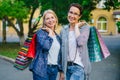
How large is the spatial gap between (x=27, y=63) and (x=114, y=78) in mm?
7028

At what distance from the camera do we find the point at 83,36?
591cm

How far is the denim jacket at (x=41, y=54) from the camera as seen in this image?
5922 mm

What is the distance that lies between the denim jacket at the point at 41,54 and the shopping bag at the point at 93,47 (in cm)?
47

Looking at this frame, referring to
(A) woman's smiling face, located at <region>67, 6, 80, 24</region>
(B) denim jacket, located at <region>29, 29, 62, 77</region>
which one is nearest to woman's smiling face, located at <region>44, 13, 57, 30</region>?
(B) denim jacket, located at <region>29, 29, 62, 77</region>

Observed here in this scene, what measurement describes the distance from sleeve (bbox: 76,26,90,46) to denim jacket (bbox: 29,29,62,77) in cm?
35

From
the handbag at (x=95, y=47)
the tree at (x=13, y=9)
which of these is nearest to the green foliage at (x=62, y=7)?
the tree at (x=13, y=9)

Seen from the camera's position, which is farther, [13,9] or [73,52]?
[13,9]

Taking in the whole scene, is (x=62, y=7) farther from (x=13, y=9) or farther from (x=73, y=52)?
(x=73, y=52)

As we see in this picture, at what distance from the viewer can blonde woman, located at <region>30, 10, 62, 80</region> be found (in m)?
5.93

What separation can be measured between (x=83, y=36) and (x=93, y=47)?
0.89 ft

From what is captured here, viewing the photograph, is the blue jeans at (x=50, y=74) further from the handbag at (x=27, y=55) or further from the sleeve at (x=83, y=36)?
the sleeve at (x=83, y=36)

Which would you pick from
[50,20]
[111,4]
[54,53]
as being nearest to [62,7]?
[111,4]

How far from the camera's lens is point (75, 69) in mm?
5852

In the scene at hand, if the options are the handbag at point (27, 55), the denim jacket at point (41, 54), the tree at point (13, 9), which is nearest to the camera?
the denim jacket at point (41, 54)
